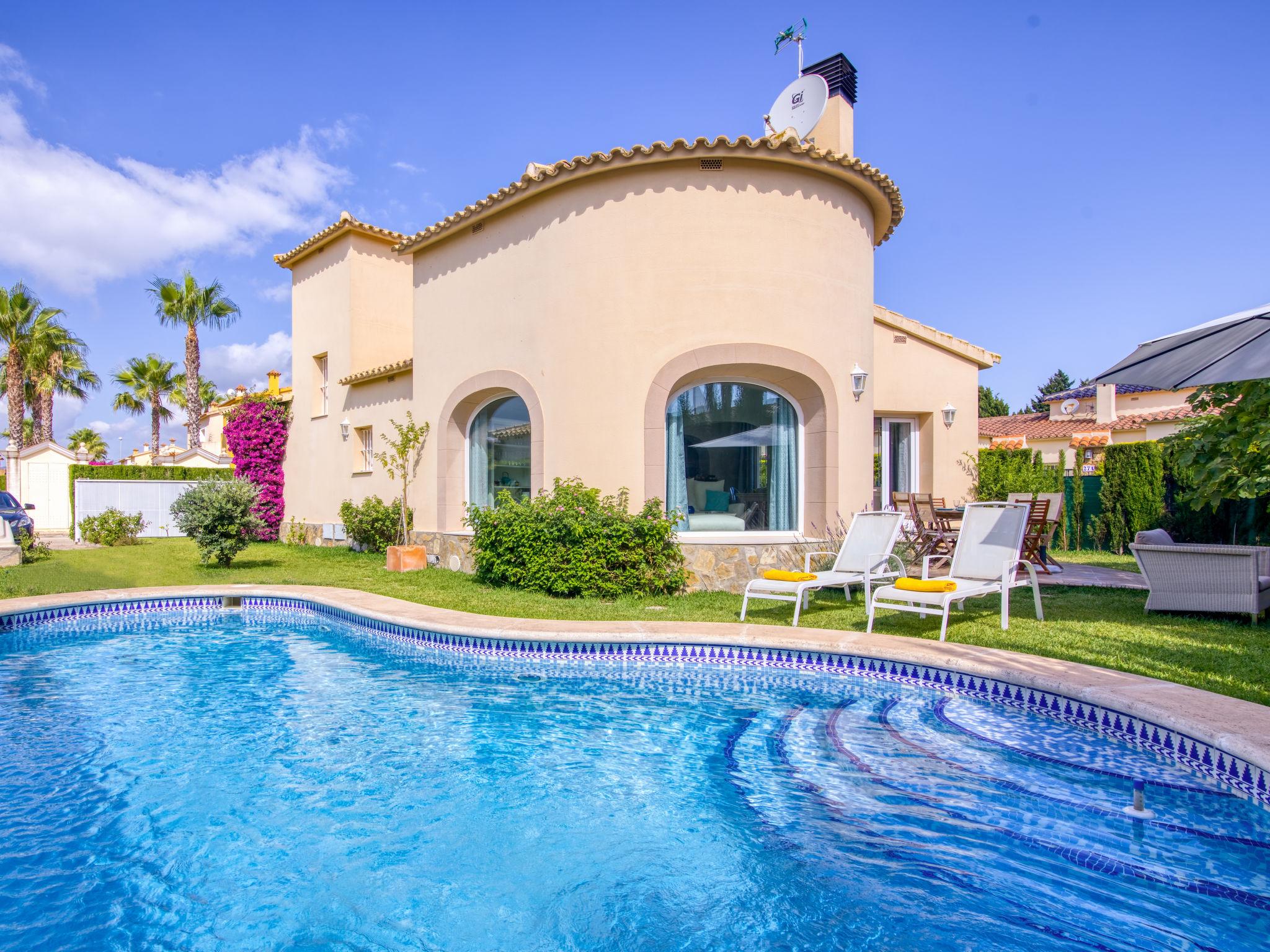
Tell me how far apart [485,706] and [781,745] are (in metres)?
2.64

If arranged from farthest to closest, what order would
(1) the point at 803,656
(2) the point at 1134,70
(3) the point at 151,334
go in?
(3) the point at 151,334, (2) the point at 1134,70, (1) the point at 803,656

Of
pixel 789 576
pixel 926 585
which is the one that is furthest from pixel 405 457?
pixel 926 585

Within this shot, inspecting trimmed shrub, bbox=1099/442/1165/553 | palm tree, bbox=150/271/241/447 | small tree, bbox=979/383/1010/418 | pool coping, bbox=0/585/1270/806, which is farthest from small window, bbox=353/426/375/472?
small tree, bbox=979/383/1010/418

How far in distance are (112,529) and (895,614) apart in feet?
70.3

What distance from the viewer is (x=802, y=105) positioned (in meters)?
13.2

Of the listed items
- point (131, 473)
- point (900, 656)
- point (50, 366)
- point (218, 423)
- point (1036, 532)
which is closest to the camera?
point (900, 656)

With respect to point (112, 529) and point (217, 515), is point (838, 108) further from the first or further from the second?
point (112, 529)

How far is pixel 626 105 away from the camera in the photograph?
53.6 feet

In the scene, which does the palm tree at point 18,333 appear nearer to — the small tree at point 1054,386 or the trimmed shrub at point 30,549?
the trimmed shrub at point 30,549

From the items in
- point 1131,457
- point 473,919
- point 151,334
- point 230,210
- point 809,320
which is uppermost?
point 230,210

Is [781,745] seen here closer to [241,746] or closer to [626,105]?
[241,746]

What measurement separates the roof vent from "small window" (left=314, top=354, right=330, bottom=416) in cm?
1376

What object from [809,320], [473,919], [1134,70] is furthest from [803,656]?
[1134,70]

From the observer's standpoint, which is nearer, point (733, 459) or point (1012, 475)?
point (733, 459)
